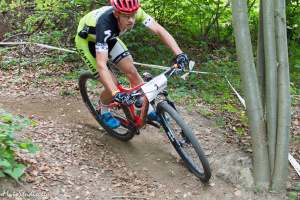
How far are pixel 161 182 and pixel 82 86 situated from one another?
1.92 meters

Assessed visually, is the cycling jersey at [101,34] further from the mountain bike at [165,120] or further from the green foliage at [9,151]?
the green foliage at [9,151]

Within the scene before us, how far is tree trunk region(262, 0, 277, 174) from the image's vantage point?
4055 millimetres

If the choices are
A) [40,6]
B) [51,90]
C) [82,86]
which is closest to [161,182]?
[82,86]

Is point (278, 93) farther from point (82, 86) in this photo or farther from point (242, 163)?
point (82, 86)

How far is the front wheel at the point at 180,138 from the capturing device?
4.36 m

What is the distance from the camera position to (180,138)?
4676 mm

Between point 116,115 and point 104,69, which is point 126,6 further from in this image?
point 116,115

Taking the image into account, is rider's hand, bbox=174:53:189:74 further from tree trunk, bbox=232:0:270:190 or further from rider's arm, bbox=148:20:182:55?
tree trunk, bbox=232:0:270:190

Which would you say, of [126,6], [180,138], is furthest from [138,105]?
[126,6]

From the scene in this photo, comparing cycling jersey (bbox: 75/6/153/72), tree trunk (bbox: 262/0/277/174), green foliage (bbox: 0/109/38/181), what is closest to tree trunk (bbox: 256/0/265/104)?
tree trunk (bbox: 262/0/277/174)

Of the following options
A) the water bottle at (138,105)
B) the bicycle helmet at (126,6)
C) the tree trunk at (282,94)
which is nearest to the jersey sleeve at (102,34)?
the bicycle helmet at (126,6)

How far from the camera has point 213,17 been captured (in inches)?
358

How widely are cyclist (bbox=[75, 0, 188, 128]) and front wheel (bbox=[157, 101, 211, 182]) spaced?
6.5 inches

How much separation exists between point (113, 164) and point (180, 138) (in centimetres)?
79
